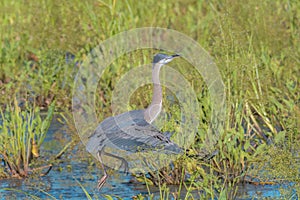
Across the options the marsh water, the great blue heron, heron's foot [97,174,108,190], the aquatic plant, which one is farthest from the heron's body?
the aquatic plant

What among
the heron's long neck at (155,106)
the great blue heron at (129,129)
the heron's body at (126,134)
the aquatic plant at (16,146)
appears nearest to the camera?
the heron's body at (126,134)

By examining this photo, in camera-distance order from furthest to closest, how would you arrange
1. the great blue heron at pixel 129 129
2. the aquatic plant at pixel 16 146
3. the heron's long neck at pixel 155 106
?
the aquatic plant at pixel 16 146
the heron's long neck at pixel 155 106
the great blue heron at pixel 129 129

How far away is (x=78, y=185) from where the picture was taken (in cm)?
582

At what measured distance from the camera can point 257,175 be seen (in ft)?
18.2

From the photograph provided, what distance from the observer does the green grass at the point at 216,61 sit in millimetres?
5465

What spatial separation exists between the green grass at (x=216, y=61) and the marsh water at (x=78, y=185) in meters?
0.16

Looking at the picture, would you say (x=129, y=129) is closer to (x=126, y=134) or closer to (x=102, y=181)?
(x=126, y=134)

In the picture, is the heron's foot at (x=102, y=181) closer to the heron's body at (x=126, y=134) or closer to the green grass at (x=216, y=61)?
the heron's body at (x=126, y=134)

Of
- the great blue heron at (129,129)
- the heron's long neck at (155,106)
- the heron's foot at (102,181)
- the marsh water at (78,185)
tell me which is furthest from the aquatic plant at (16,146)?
the heron's long neck at (155,106)

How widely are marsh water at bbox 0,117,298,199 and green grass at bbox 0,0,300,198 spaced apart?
0.16m

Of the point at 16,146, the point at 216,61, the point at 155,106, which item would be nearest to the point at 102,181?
the point at 155,106

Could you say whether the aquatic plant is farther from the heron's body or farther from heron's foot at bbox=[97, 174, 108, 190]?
heron's foot at bbox=[97, 174, 108, 190]

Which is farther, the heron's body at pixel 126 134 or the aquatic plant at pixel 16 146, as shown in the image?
the aquatic plant at pixel 16 146

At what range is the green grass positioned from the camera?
5.46 m
